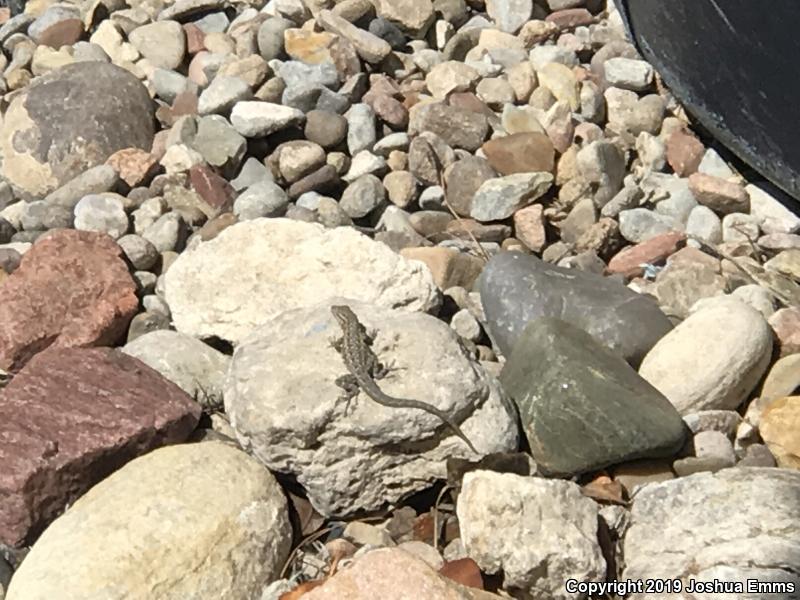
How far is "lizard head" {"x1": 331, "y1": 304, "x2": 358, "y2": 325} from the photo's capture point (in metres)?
2.56

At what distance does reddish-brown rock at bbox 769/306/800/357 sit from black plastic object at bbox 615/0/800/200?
17.6 inches

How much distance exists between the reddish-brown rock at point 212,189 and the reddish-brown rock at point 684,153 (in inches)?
56.9

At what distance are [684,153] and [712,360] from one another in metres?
1.15

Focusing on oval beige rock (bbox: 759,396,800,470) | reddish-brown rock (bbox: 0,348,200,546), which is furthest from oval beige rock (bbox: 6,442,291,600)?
oval beige rock (bbox: 759,396,800,470)

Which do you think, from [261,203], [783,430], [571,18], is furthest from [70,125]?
[783,430]

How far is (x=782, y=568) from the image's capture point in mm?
2086

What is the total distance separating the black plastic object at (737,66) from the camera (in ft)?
9.26

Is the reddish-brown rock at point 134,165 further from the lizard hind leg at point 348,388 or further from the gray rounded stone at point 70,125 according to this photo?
the lizard hind leg at point 348,388

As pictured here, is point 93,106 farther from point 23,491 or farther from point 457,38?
point 23,491

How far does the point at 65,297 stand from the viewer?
302 centimetres

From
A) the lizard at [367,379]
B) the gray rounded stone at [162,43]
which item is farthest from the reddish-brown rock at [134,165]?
the lizard at [367,379]

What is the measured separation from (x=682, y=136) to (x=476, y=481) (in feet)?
5.93

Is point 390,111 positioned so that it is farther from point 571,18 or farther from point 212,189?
point 571,18

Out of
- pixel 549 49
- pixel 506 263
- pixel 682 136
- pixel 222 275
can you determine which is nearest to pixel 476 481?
pixel 506 263
